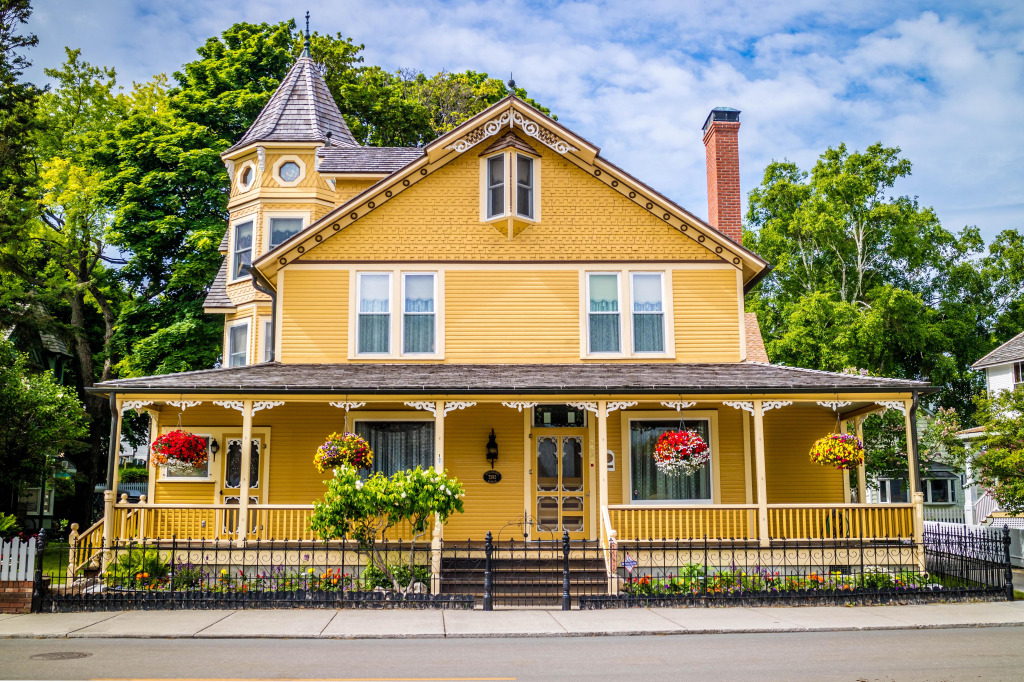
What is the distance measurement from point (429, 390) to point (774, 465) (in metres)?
8.25

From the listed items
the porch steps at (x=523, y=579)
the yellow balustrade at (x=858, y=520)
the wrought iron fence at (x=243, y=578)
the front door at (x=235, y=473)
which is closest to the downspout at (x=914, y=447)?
the yellow balustrade at (x=858, y=520)

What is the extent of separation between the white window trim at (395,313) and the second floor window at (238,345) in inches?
211

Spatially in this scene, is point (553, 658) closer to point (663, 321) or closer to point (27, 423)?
point (663, 321)

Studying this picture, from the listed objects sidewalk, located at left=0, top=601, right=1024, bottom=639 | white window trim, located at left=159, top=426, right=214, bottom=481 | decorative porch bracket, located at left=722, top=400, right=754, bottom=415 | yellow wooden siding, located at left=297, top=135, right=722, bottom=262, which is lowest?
sidewalk, located at left=0, top=601, right=1024, bottom=639

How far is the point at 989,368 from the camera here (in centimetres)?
3603

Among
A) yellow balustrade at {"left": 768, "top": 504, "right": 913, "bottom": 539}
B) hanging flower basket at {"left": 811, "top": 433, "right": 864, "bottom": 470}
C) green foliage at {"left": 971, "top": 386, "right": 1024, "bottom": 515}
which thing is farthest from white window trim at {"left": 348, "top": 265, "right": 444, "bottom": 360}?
green foliage at {"left": 971, "top": 386, "right": 1024, "bottom": 515}

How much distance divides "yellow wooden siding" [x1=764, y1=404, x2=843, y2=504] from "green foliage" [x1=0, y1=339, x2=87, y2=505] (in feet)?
60.8

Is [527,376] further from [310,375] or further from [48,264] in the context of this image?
[48,264]

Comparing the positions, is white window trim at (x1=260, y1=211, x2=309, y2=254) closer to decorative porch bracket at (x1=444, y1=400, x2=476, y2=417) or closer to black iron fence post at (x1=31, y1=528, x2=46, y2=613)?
decorative porch bracket at (x1=444, y1=400, x2=476, y2=417)

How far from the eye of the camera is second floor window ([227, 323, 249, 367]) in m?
23.8

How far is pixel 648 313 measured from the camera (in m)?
19.8

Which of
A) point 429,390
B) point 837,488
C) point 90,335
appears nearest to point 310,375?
point 429,390

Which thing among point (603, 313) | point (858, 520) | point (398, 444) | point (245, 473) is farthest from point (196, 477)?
point (858, 520)

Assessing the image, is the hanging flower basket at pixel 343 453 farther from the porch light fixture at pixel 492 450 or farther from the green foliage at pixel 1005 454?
the green foliage at pixel 1005 454
